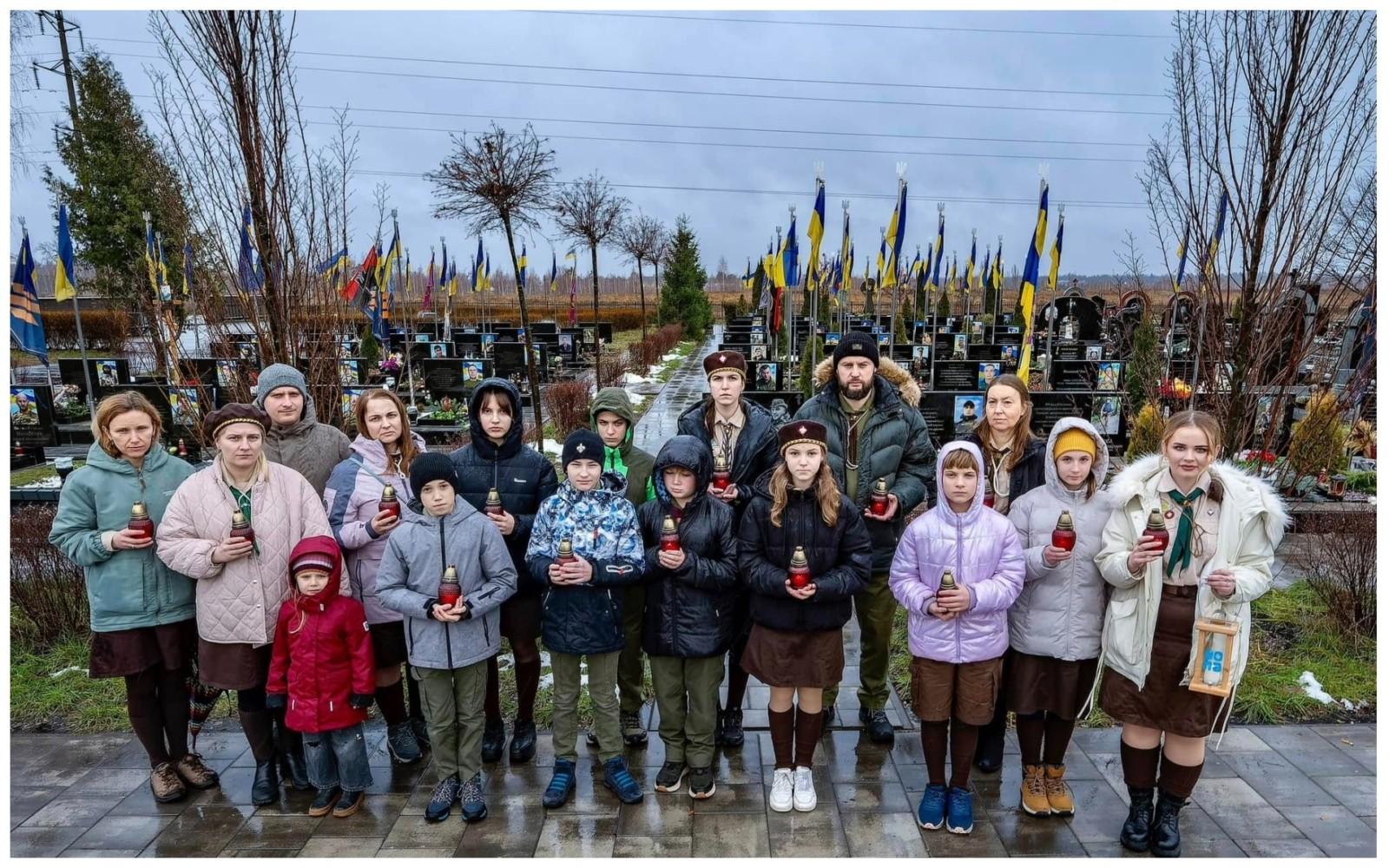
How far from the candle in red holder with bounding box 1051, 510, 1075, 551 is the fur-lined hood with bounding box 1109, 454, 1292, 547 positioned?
291mm

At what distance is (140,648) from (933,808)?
3725 mm

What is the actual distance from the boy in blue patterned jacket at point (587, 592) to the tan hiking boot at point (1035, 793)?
1.81 m

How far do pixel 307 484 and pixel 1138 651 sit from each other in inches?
149

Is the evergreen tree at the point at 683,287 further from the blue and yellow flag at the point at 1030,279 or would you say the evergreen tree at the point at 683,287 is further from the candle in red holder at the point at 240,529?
the candle in red holder at the point at 240,529

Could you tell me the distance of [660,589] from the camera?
365 centimetres

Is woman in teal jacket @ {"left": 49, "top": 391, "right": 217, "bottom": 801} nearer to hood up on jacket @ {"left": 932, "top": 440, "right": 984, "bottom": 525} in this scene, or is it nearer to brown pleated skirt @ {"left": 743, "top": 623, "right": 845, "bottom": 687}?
brown pleated skirt @ {"left": 743, "top": 623, "right": 845, "bottom": 687}

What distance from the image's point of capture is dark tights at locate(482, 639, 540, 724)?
4020 mm

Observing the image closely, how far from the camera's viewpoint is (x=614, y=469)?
13.3 feet

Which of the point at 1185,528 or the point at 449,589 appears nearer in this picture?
the point at 1185,528

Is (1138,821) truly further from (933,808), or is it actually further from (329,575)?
(329,575)

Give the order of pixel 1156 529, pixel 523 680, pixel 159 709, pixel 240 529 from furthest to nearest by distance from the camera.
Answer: pixel 523 680 < pixel 159 709 < pixel 240 529 < pixel 1156 529

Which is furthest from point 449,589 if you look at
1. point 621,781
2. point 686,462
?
point 621,781

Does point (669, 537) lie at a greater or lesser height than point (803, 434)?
lesser

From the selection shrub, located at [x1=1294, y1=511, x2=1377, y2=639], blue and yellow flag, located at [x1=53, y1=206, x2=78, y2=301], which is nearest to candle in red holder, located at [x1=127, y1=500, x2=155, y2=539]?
shrub, located at [x1=1294, y1=511, x2=1377, y2=639]
